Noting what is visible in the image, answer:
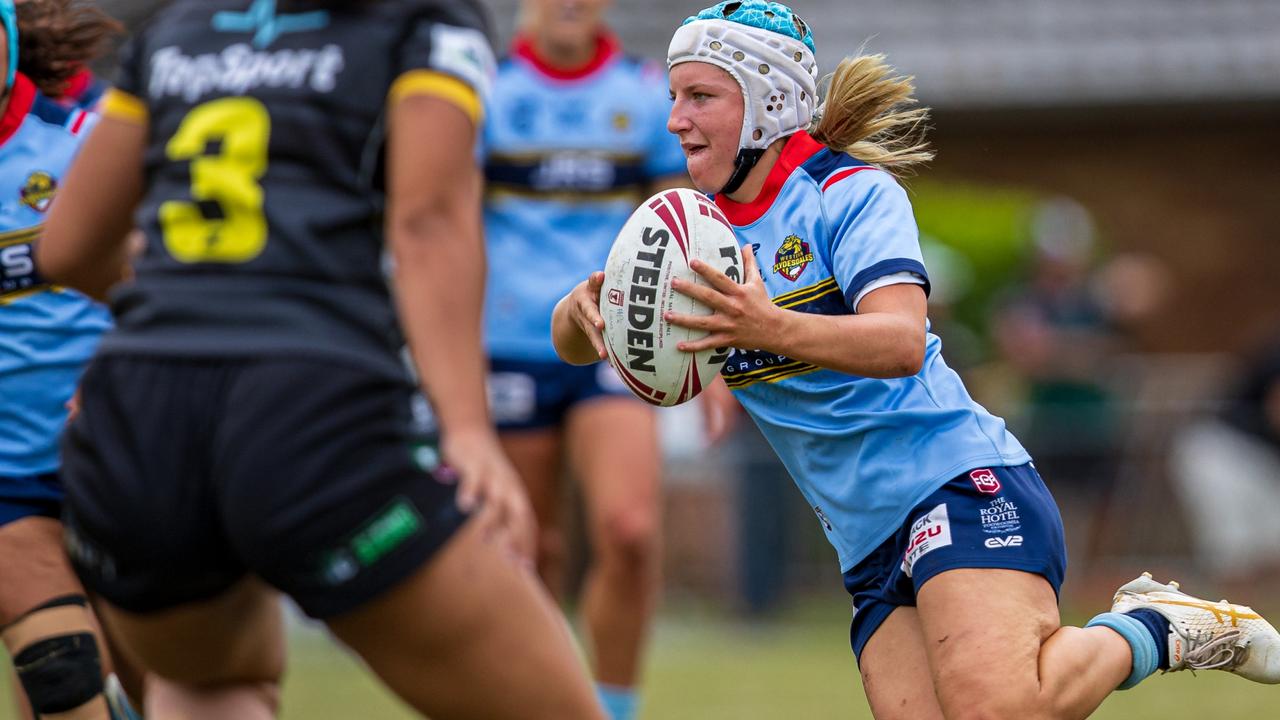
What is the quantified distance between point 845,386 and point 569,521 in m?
8.57

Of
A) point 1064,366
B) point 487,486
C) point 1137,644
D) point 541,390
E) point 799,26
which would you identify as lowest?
point 1064,366

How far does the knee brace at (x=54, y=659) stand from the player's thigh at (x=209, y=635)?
843 millimetres

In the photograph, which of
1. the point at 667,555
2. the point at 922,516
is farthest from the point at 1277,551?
the point at 922,516

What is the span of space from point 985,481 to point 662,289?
0.96 m

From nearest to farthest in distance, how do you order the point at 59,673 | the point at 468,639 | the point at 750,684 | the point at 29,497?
the point at 468,639 < the point at 59,673 < the point at 29,497 < the point at 750,684

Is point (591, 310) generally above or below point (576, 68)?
above

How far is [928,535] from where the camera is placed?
4.06 meters

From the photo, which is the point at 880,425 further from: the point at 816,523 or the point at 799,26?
the point at 816,523

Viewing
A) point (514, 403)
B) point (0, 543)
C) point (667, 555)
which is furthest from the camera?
point (667, 555)

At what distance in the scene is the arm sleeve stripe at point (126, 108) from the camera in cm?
354

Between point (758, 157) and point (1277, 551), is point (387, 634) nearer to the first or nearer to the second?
A: point (758, 157)

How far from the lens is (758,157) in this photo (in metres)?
4.19

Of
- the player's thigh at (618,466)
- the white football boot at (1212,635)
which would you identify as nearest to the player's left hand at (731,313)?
the white football boot at (1212,635)

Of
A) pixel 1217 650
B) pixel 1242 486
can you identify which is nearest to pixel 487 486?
pixel 1217 650
